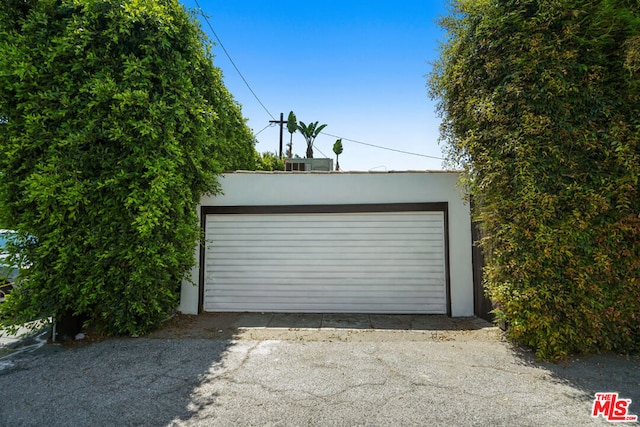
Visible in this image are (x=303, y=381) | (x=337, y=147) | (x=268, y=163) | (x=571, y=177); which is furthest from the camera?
(x=337, y=147)

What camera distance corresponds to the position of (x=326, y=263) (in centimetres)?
602

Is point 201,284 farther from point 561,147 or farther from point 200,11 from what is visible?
point 561,147

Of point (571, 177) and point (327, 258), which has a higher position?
point (571, 177)

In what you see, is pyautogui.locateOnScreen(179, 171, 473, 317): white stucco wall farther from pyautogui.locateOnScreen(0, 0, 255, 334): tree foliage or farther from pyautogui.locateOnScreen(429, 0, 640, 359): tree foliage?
pyautogui.locateOnScreen(429, 0, 640, 359): tree foliage

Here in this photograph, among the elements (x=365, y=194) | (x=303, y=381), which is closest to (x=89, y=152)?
(x=303, y=381)

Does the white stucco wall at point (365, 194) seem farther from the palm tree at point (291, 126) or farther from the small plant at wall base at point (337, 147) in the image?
the small plant at wall base at point (337, 147)

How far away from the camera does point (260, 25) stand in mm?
9125

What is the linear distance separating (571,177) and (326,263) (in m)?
4.03

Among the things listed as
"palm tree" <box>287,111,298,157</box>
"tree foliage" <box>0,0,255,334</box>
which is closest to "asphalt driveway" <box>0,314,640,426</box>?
"tree foliage" <box>0,0,255,334</box>

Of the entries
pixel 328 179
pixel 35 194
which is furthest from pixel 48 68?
pixel 328 179

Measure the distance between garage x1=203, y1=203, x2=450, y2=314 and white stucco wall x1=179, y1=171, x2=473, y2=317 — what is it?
0.15 m

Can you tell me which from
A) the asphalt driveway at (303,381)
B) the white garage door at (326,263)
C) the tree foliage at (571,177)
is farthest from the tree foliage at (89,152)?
the tree foliage at (571,177)

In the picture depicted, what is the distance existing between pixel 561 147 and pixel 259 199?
4.85 m

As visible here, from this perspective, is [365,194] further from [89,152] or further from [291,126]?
[291,126]
